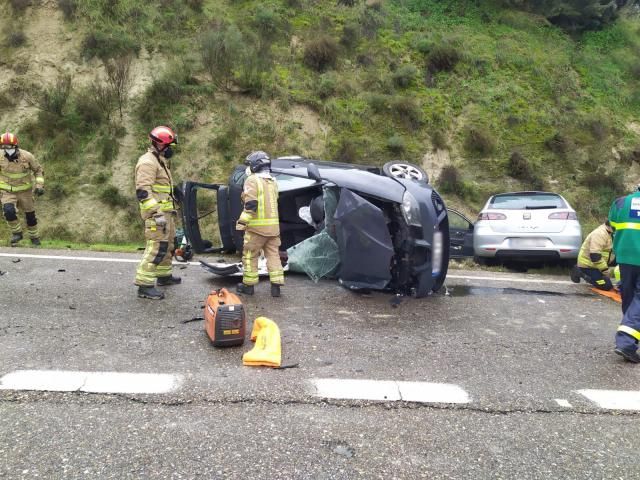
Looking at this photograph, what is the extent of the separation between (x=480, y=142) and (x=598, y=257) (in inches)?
341

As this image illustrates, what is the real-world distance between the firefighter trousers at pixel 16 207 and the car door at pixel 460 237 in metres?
6.90

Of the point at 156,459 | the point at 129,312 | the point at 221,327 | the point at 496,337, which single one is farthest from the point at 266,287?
the point at 156,459

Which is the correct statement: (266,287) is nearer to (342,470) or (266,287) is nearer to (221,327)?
(221,327)

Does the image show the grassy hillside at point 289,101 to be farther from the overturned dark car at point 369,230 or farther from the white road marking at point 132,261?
the overturned dark car at point 369,230

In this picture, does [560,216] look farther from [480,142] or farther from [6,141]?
[6,141]

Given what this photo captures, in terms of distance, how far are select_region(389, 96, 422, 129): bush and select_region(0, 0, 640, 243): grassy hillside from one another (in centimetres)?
4

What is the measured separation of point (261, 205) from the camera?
539cm

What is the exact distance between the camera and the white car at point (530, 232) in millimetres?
7352

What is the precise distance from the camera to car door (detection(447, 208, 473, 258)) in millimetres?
8547

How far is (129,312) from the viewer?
15.3ft

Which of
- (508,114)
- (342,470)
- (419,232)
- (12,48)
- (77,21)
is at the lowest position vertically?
(342,470)

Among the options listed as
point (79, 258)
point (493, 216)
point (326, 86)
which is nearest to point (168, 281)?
A: point (79, 258)

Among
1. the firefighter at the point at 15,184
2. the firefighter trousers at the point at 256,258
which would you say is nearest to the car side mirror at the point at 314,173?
the firefighter trousers at the point at 256,258

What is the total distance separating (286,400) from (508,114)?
569 inches
